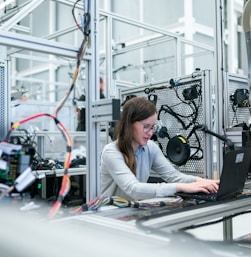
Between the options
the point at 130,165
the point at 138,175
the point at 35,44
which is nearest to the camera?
the point at 35,44

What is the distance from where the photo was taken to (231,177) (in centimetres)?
120

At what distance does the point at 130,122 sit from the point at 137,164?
0.65 ft

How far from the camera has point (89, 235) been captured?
705 mm

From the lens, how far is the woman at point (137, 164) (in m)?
1.28

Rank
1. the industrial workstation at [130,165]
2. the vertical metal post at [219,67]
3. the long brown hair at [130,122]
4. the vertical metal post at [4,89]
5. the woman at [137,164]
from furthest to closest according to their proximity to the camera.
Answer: the vertical metal post at [219,67] < the vertical metal post at [4,89] < the long brown hair at [130,122] < the woman at [137,164] < the industrial workstation at [130,165]

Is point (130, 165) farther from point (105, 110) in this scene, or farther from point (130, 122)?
point (105, 110)

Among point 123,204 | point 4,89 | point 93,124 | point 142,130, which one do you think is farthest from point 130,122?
point 4,89

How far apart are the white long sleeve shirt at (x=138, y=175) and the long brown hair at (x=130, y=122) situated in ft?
0.14

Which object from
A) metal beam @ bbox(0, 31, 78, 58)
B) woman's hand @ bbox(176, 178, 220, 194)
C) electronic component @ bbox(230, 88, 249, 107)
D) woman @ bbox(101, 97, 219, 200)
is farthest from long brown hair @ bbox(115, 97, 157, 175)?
electronic component @ bbox(230, 88, 249, 107)

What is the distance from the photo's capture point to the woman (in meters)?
1.28

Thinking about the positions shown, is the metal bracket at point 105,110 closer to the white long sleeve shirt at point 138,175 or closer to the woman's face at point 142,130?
the white long sleeve shirt at point 138,175

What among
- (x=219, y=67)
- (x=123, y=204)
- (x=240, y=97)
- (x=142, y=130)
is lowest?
(x=123, y=204)

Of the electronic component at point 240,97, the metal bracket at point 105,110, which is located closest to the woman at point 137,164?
the metal bracket at point 105,110

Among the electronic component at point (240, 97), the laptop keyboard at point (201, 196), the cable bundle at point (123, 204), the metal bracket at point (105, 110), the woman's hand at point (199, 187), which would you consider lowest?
the cable bundle at point (123, 204)
